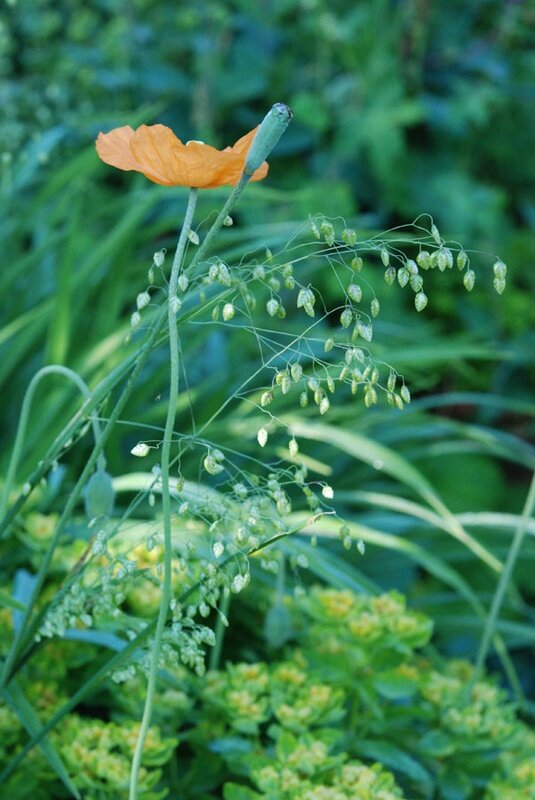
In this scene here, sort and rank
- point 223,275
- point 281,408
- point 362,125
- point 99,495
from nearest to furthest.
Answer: point 223,275 → point 99,495 → point 281,408 → point 362,125

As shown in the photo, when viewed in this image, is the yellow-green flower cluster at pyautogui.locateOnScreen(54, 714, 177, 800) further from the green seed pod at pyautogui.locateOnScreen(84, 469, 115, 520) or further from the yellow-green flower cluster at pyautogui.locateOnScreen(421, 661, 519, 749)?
the yellow-green flower cluster at pyautogui.locateOnScreen(421, 661, 519, 749)

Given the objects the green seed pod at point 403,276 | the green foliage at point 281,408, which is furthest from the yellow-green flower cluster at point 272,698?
the green seed pod at point 403,276

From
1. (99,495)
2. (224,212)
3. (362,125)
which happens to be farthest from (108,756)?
(362,125)

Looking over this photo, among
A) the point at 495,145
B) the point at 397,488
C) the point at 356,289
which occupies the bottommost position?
the point at 397,488

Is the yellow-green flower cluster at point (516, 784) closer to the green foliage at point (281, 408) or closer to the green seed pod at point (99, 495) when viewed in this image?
the green foliage at point (281, 408)

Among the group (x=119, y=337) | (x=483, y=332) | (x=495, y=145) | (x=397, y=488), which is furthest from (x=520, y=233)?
(x=119, y=337)

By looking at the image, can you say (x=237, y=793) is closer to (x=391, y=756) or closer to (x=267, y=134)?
(x=391, y=756)

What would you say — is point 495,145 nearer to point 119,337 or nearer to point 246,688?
point 119,337
